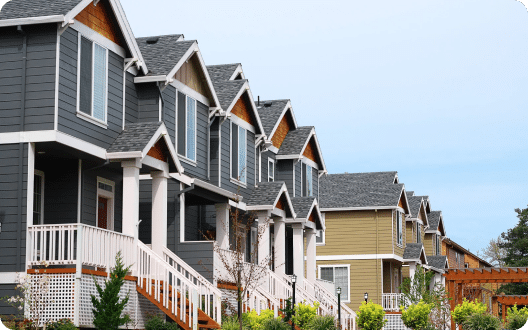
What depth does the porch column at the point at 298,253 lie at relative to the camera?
109 ft

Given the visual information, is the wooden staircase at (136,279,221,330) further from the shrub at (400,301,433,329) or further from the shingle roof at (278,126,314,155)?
the shingle roof at (278,126,314,155)

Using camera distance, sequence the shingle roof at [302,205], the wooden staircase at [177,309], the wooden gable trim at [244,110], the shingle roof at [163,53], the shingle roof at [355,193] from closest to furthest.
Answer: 1. the wooden staircase at [177,309]
2. the shingle roof at [163,53]
3. the wooden gable trim at [244,110]
4. the shingle roof at [302,205]
5. the shingle roof at [355,193]

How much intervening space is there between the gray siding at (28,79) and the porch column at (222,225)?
9.45 m

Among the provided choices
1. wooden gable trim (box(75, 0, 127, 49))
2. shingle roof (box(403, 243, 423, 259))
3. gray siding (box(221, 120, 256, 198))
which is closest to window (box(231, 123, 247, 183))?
gray siding (box(221, 120, 256, 198))

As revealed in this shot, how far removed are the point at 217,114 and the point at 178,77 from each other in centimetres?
312

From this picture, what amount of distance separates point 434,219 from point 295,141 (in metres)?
29.5

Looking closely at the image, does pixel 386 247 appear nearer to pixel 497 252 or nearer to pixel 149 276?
pixel 149 276

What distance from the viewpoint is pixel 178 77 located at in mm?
26031

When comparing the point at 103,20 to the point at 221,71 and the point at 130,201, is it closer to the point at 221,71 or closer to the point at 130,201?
the point at 130,201

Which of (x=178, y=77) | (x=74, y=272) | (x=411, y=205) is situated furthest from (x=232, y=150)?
(x=411, y=205)

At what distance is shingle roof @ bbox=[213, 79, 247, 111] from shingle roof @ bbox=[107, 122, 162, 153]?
275 inches

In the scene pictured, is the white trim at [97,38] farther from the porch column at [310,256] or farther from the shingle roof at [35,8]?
the porch column at [310,256]

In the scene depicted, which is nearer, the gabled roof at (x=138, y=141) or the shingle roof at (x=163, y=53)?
the gabled roof at (x=138, y=141)

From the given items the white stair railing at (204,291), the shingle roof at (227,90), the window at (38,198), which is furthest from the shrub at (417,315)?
the window at (38,198)
